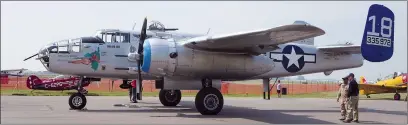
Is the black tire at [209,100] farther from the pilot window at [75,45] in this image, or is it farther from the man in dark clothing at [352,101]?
the pilot window at [75,45]

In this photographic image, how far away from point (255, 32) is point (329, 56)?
691 centimetres

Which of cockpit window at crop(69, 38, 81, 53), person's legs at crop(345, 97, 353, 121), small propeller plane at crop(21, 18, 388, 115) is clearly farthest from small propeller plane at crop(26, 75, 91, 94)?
person's legs at crop(345, 97, 353, 121)

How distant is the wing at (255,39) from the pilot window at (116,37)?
3366 millimetres

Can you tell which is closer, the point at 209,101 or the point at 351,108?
the point at 351,108

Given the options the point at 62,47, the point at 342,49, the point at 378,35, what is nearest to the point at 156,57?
the point at 62,47

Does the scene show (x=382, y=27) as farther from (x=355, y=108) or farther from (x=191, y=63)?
(x=191, y=63)

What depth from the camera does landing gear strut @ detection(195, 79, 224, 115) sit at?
47.5ft

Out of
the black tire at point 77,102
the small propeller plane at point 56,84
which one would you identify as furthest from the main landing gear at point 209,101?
the small propeller plane at point 56,84

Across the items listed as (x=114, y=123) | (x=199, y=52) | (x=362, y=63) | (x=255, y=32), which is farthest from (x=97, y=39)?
(x=362, y=63)

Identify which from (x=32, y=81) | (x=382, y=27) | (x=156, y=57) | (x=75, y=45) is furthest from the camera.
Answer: (x=32, y=81)

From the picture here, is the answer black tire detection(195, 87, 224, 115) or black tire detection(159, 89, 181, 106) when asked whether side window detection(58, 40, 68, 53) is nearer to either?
black tire detection(195, 87, 224, 115)

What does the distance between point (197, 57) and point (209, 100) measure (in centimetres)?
157

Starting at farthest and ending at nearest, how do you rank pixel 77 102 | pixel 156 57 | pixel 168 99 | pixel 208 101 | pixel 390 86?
1. pixel 390 86
2. pixel 168 99
3. pixel 77 102
4. pixel 208 101
5. pixel 156 57

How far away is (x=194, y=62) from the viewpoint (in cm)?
1403
